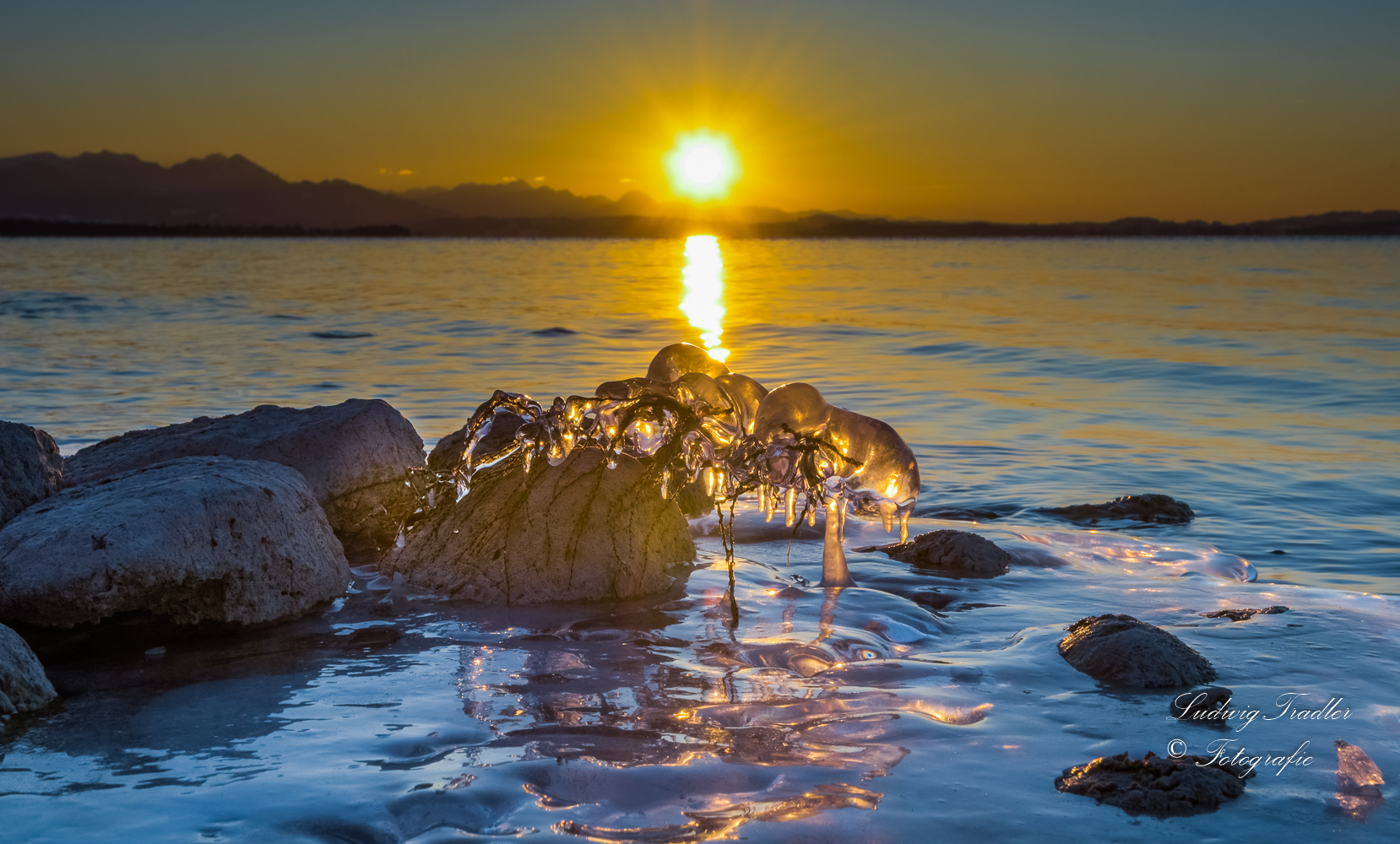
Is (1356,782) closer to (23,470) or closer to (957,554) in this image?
(957,554)

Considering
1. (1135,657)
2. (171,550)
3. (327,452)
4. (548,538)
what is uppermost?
(327,452)

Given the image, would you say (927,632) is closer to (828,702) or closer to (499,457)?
(828,702)

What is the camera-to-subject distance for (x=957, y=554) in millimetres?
5879

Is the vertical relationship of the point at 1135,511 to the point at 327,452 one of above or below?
below

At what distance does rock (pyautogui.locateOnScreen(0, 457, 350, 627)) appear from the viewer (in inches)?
168

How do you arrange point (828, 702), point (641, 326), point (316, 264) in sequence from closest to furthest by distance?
point (828, 702), point (641, 326), point (316, 264)

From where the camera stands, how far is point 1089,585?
5.57 metres

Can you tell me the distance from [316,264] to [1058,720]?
57599 millimetres

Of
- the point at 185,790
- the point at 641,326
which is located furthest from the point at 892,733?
the point at 641,326

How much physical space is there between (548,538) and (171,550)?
1.65 metres

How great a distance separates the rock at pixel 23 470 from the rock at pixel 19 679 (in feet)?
4.48

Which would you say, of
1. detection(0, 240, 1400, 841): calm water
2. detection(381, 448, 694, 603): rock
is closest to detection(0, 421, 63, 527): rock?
detection(0, 240, 1400, 841): calm water

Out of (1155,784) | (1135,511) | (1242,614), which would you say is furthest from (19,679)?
(1135,511)

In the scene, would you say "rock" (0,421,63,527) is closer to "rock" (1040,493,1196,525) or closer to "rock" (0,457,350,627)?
"rock" (0,457,350,627)
